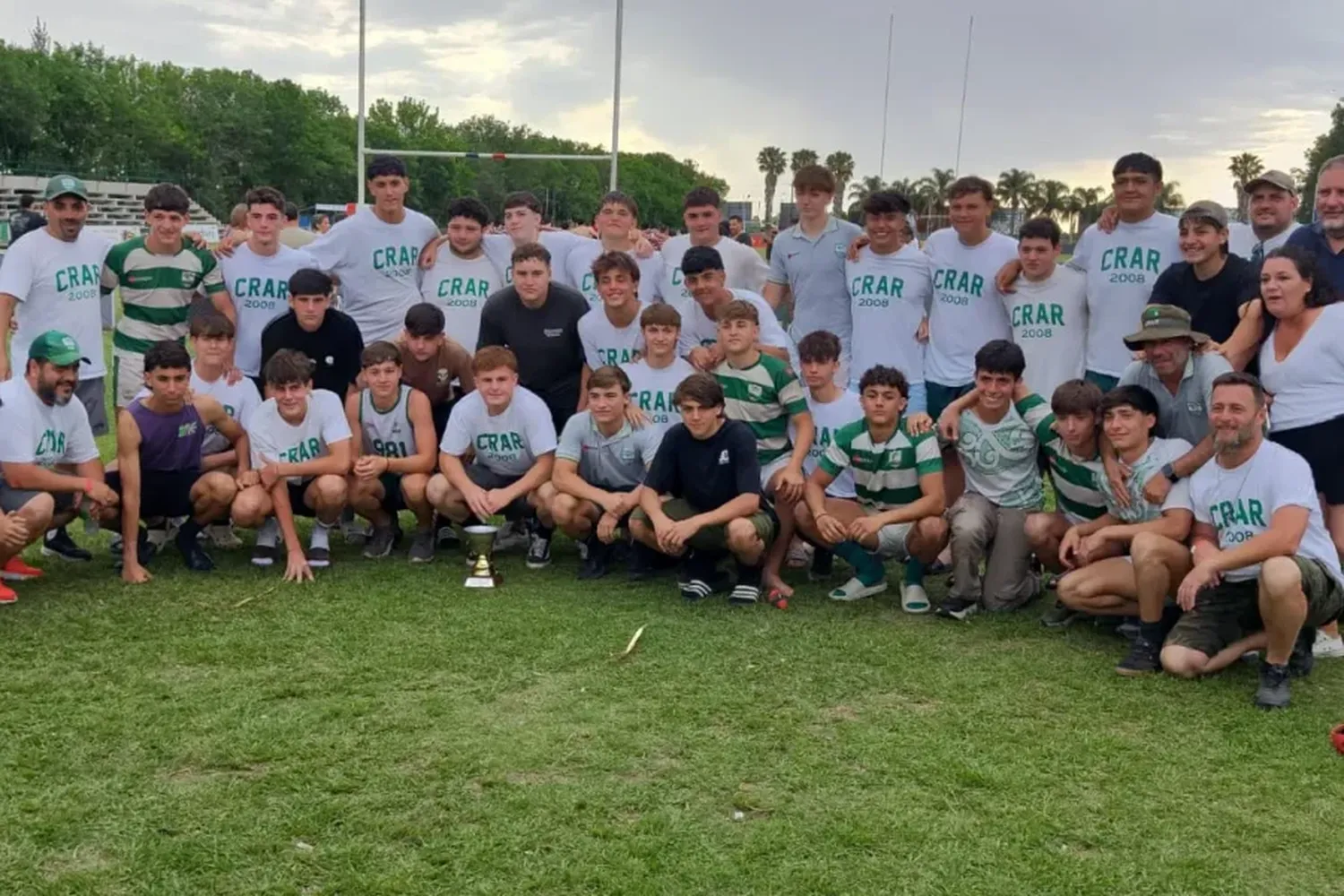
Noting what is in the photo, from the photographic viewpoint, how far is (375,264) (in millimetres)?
7066

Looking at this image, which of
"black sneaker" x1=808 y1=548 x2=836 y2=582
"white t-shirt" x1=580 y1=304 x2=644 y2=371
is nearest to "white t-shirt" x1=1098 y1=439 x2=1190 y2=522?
"black sneaker" x1=808 y1=548 x2=836 y2=582

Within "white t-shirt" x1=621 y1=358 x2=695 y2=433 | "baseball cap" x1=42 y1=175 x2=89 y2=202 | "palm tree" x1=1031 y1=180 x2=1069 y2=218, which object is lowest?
"white t-shirt" x1=621 y1=358 x2=695 y2=433

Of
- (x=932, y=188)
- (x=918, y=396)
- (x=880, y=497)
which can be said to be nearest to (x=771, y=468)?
(x=880, y=497)

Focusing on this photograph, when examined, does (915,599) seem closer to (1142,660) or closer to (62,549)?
(1142,660)

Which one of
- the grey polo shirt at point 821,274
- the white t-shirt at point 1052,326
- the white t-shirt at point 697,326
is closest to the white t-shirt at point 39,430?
the white t-shirt at point 697,326

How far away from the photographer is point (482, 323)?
6.68m

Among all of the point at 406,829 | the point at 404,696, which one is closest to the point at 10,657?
the point at 404,696

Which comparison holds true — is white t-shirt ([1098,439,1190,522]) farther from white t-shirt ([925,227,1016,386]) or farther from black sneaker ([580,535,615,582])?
black sneaker ([580,535,615,582])

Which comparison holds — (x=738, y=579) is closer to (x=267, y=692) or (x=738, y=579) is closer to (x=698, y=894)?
(x=267, y=692)

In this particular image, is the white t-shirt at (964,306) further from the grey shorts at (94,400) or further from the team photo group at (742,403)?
the grey shorts at (94,400)

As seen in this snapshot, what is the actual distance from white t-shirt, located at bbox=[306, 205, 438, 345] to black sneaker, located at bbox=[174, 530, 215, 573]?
1638 millimetres

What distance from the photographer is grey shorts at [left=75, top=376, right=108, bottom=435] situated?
672 centimetres

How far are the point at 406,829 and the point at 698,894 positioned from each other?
0.89 m

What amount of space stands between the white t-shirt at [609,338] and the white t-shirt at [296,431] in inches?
58.1
